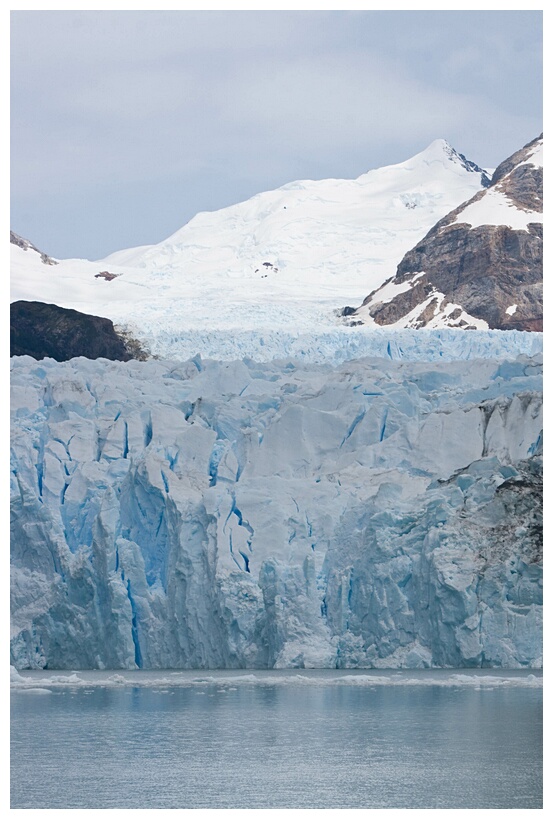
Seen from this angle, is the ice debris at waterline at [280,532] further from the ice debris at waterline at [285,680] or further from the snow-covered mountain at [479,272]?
the snow-covered mountain at [479,272]

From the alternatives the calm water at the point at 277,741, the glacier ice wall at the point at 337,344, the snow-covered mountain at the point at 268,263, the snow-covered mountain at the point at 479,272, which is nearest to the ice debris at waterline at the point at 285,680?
the calm water at the point at 277,741

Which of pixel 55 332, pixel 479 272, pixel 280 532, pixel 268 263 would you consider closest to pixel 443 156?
pixel 268 263

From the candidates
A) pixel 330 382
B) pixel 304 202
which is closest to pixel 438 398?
pixel 330 382

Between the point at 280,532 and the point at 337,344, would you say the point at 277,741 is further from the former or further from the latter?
the point at 337,344

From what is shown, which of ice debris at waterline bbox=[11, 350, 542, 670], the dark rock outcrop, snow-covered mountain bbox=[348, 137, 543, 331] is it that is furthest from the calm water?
snow-covered mountain bbox=[348, 137, 543, 331]

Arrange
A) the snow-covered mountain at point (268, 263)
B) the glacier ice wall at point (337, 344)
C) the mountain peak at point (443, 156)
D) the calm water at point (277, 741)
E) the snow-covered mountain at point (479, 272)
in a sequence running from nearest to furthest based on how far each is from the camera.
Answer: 1. the calm water at point (277, 741)
2. the glacier ice wall at point (337, 344)
3. the snow-covered mountain at point (268, 263)
4. the snow-covered mountain at point (479, 272)
5. the mountain peak at point (443, 156)
